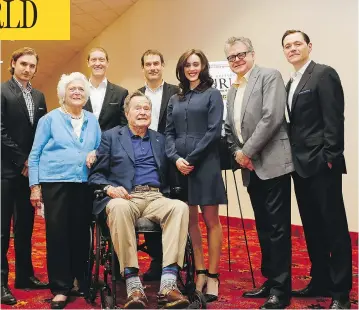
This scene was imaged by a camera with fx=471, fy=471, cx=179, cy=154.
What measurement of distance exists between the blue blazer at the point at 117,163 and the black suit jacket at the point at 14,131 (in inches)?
20.7

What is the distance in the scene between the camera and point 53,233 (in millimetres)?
2891

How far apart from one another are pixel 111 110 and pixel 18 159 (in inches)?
32.1

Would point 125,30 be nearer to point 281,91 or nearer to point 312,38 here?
point 312,38

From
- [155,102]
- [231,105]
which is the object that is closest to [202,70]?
[231,105]

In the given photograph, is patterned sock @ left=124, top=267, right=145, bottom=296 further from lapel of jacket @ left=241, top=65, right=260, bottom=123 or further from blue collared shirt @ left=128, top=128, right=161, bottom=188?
lapel of jacket @ left=241, top=65, right=260, bottom=123

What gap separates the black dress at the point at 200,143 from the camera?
9.80 feet

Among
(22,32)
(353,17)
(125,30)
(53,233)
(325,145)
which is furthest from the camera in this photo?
(125,30)

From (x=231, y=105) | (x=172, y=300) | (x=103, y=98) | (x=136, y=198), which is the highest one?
(x=103, y=98)

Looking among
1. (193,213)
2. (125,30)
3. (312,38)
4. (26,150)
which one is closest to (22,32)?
(26,150)

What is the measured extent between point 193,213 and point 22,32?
74.5 inches

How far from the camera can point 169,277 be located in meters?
2.65

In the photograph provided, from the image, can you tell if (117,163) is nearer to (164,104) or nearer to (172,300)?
(164,104)

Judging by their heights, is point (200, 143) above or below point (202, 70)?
below

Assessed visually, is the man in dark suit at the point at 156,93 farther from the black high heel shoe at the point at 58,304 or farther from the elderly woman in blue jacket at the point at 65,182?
the black high heel shoe at the point at 58,304
